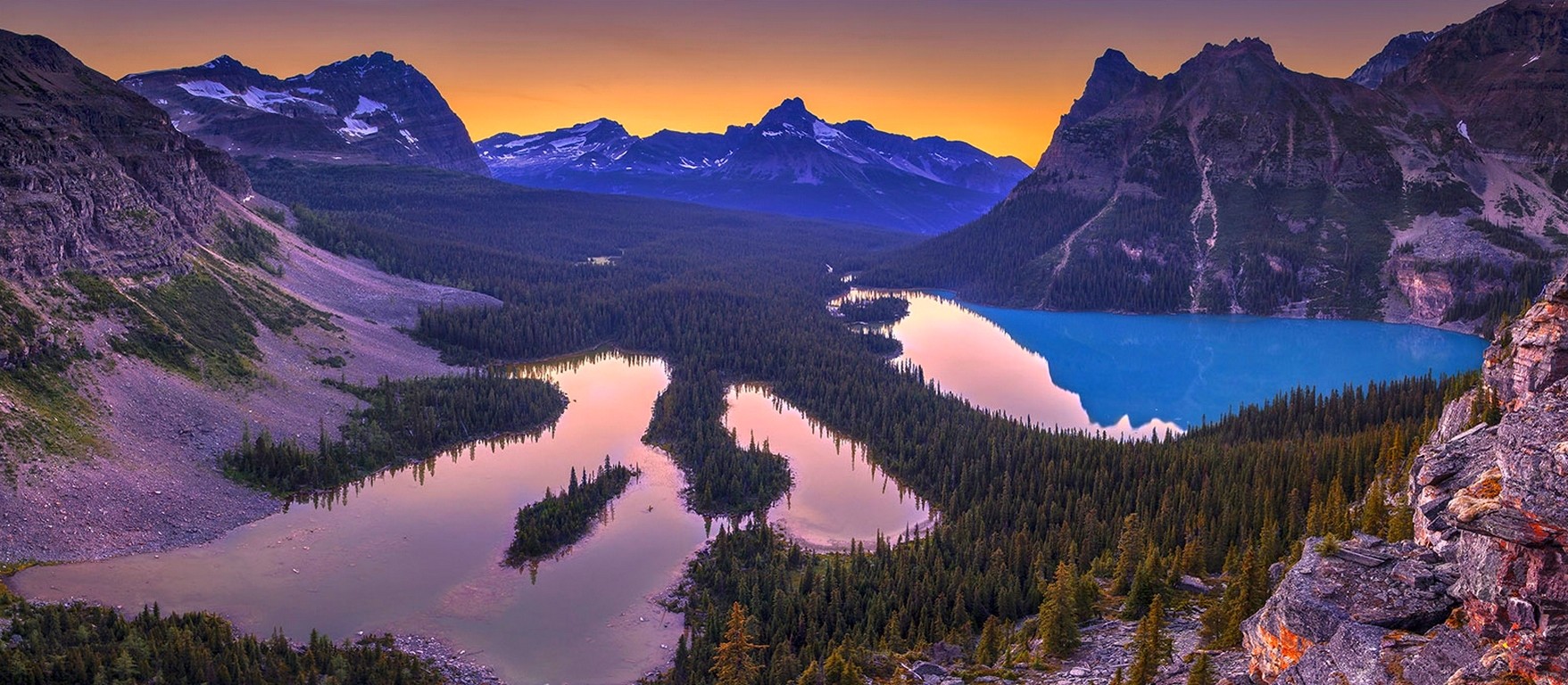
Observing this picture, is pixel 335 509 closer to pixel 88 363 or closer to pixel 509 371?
pixel 88 363

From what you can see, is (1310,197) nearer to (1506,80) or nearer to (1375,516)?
(1506,80)

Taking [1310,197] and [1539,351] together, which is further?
[1310,197]

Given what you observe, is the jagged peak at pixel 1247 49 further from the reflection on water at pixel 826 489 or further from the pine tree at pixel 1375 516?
the pine tree at pixel 1375 516

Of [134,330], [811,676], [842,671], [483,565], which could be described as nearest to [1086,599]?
[842,671]

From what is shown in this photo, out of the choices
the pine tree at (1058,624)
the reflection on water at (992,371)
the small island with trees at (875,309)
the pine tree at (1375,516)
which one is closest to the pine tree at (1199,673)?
the pine tree at (1058,624)

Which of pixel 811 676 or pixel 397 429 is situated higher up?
pixel 811 676

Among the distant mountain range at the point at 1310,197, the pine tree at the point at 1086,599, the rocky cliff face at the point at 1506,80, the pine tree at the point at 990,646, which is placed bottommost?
the pine tree at the point at 990,646

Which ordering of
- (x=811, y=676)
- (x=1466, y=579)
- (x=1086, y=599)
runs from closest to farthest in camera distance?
1. (x=1466, y=579)
2. (x=811, y=676)
3. (x=1086, y=599)
